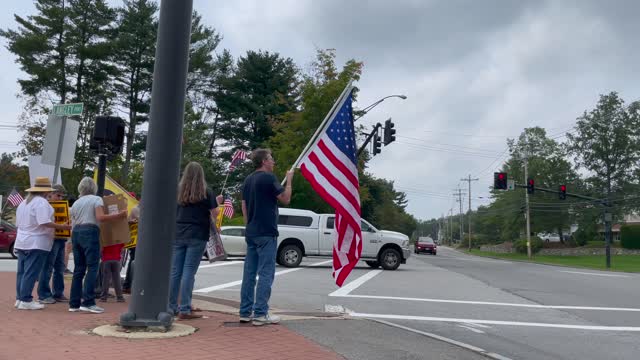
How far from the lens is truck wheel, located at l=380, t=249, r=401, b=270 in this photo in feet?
70.3

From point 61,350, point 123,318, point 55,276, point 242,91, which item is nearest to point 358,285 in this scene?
point 55,276

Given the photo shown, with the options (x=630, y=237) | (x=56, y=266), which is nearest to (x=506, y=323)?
(x=56, y=266)

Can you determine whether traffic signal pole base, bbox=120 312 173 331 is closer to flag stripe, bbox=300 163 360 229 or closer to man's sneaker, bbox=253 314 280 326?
man's sneaker, bbox=253 314 280 326

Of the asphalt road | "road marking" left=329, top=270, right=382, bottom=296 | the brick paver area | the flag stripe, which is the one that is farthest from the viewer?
"road marking" left=329, top=270, right=382, bottom=296

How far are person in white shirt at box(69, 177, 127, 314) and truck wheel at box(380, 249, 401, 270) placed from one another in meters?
14.5

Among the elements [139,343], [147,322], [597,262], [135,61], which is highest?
[135,61]

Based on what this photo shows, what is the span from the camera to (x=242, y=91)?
56531 millimetres

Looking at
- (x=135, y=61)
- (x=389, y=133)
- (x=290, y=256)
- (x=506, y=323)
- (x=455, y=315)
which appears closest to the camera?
(x=506, y=323)

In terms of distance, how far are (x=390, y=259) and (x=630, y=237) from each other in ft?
197

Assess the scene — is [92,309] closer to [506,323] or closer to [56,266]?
[56,266]

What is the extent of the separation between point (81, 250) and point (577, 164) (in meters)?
79.5

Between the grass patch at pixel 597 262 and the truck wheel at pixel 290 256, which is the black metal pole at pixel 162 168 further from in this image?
the grass patch at pixel 597 262

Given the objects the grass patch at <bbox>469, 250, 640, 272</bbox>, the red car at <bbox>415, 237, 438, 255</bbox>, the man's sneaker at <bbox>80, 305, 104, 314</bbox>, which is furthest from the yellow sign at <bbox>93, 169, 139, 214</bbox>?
the red car at <bbox>415, 237, 438, 255</bbox>

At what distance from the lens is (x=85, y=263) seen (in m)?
7.83
